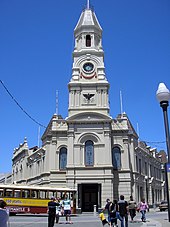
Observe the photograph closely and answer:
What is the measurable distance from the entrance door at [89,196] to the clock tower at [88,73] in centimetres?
988

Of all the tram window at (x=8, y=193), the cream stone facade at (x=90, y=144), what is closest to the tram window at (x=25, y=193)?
the tram window at (x=8, y=193)

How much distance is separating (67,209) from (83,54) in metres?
28.1

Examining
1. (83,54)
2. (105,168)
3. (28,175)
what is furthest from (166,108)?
(28,175)

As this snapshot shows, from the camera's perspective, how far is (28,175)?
56219 millimetres

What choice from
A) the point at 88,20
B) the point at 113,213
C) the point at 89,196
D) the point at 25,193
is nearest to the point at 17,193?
the point at 25,193

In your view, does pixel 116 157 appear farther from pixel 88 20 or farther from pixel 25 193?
pixel 88 20

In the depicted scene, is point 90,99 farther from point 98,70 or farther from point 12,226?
point 12,226

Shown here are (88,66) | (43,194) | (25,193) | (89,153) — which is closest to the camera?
(25,193)

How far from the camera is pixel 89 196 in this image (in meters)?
42.1

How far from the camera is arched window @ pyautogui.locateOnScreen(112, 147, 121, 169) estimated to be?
139 feet

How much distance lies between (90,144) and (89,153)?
1.20 meters

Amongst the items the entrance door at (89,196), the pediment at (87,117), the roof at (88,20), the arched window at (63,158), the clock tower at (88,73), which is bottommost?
the entrance door at (89,196)

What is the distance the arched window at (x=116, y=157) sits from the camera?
42.5m

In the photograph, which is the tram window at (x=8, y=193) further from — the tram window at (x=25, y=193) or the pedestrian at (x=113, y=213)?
the pedestrian at (x=113, y=213)
